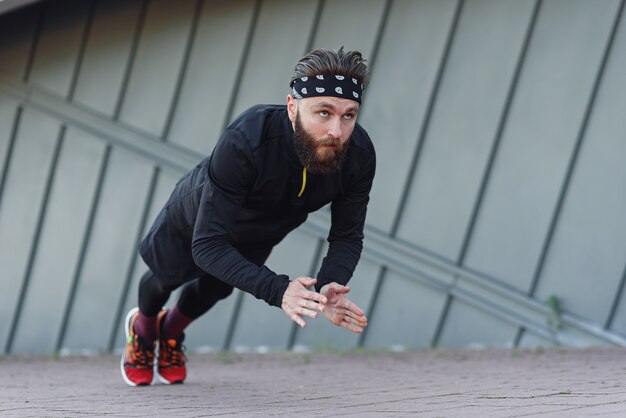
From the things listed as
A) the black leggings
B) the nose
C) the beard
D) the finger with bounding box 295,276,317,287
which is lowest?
the black leggings

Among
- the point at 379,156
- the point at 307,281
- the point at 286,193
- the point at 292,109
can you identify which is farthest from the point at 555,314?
the point at 307,281

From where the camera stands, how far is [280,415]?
3.33 m

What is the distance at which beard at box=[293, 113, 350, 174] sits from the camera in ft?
11.2

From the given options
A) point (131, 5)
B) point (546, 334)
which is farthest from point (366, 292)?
point (131, 5)

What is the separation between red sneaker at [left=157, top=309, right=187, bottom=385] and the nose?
5.75ft

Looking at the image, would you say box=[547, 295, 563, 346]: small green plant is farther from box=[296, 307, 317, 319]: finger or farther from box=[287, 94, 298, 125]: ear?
box=[296, 307, 317, 319]: finger

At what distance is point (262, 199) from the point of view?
3.70 meters

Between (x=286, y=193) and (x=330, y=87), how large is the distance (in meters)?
0.51

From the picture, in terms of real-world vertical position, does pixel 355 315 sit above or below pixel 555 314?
above

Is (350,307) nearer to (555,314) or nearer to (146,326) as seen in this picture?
(146,326)

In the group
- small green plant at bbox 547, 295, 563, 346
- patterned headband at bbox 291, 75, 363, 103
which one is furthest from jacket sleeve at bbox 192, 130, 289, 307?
small green plant at bbox 547, 295, 563, 346

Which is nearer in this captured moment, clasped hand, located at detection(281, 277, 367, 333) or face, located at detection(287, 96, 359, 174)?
clasped hand, located at detection(281, 277, 367, 333)

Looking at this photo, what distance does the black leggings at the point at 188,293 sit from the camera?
4.39 meters

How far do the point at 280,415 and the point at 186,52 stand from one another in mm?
3872
